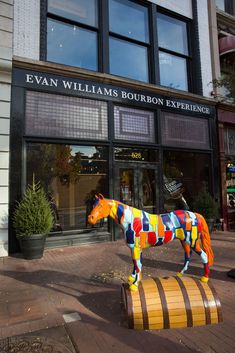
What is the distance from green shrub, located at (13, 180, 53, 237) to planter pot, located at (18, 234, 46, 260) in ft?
0.36

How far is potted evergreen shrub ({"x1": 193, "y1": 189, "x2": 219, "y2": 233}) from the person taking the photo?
10.3 m

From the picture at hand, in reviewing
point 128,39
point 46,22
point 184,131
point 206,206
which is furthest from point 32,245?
point 128,39

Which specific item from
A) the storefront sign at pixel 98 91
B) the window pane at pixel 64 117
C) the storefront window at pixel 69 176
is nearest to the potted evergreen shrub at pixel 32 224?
the storefront window at pixel 69 176

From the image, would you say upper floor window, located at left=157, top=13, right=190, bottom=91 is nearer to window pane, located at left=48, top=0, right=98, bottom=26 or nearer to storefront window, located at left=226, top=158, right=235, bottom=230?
window pane, located at left=48, top=0, right=98, bottom=26

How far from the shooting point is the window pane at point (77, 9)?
914 centimetres

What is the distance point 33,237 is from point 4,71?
452 centimetres

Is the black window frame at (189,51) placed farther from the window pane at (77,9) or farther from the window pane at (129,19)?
the window pane at (77,9)

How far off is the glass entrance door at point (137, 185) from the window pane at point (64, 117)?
1.39 m

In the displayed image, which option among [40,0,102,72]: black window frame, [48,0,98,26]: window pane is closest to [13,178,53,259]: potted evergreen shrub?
[40,0,102,72]: black window frame

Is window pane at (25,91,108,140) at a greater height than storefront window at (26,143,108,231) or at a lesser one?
greater

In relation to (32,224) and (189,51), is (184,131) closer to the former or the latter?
(189,51)

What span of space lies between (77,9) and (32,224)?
7.33 meters

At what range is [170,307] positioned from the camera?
11.2 feet

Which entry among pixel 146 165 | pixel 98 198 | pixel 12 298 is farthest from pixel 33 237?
pixel 146 165
